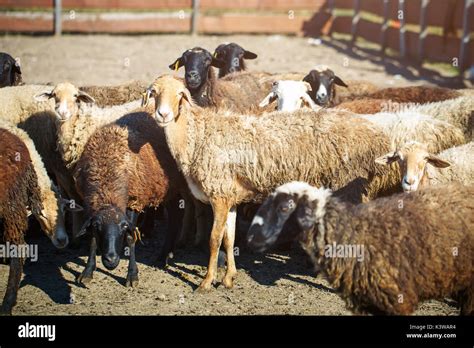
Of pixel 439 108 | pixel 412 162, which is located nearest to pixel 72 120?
pixel 412 162

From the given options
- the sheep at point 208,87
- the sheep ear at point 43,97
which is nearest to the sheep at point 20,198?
the sheep ear at point 43,97

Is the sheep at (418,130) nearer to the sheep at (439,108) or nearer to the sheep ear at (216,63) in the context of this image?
the sheep at (439,108)

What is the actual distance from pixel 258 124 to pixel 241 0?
1485 cm

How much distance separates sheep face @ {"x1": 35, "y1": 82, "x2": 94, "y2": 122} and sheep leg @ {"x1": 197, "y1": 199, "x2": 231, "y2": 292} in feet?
6.42

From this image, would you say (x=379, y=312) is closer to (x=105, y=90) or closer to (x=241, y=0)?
(x=105, y=90)

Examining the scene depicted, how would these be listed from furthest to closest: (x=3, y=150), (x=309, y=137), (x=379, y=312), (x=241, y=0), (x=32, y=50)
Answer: (x=241, y=0) → (x=32, y=50) → (x=309, y=137) → (x=3, y=150) → (x=379, y=312)

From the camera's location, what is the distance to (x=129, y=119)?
24.7 ft

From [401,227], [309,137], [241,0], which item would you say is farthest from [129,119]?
[241,0]

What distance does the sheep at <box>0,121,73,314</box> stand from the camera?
633 cm

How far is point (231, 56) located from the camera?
10711 mm

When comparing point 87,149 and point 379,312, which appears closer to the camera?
point 379,312

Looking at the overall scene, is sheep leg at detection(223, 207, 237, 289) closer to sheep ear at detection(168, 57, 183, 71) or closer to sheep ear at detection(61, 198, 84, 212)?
sheep ear at detection(61, 198, 84, 212)

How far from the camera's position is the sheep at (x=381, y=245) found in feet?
17.2

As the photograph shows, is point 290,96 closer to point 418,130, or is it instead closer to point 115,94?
point 418,130
